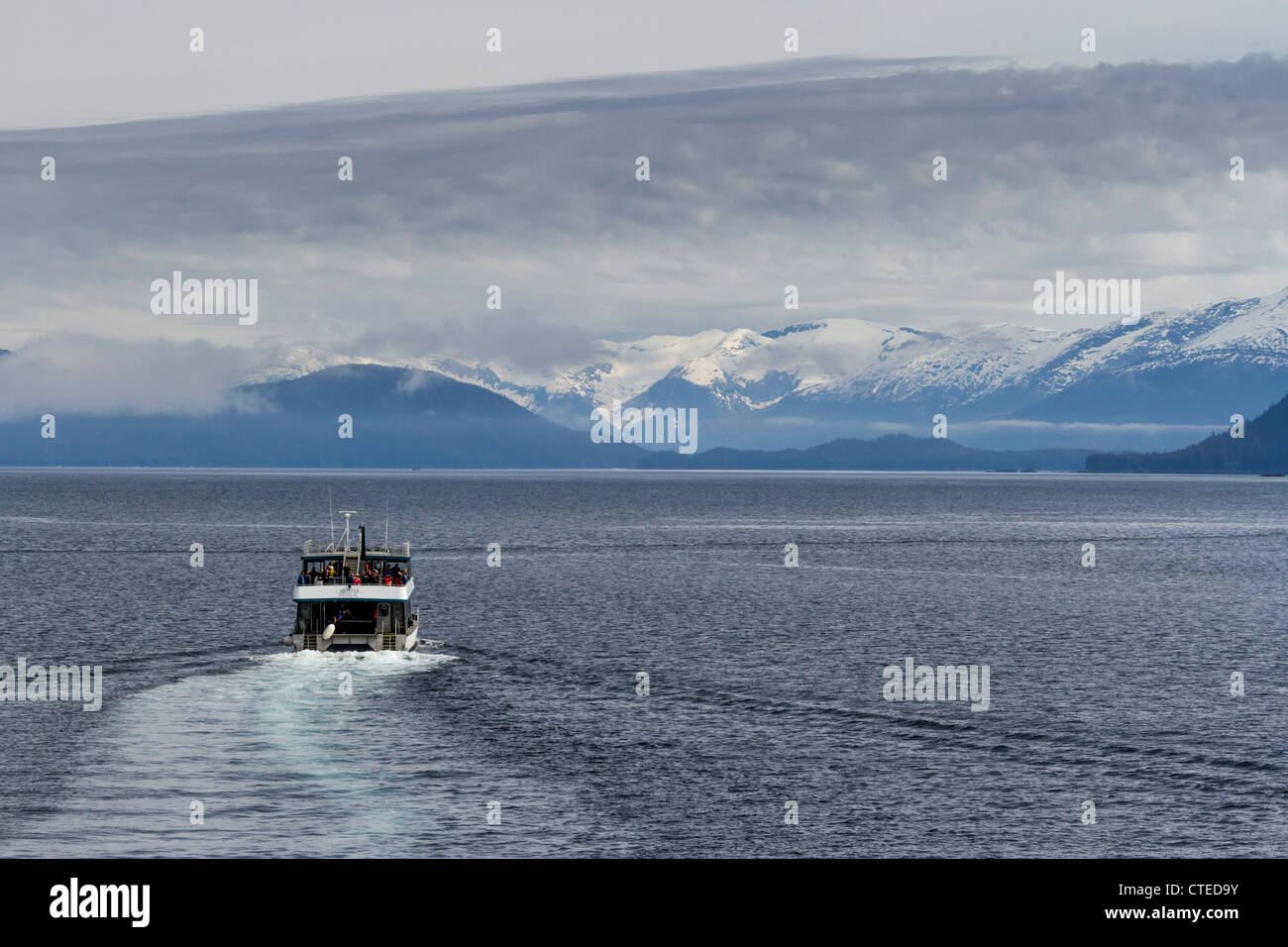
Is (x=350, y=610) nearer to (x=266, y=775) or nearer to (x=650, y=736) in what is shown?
(x=650, y=736)

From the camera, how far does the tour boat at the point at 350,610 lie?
98.7 m

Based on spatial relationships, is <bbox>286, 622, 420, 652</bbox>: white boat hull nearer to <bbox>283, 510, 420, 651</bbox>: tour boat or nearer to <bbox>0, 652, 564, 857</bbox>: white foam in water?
<bbox>283, 510, 420, 651</bbox>: tour boat

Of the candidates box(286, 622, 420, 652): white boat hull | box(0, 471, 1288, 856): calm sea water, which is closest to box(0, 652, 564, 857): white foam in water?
box(0, 471, 1288, 856): calm sea water

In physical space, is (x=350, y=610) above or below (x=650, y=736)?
above

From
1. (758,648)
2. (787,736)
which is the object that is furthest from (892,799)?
(758,648)

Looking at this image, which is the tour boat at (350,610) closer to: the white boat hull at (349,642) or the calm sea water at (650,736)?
the white boat hull at (349,642)

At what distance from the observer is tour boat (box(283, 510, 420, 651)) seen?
9869 centimetres

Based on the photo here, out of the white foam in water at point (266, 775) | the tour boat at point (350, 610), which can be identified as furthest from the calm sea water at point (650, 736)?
the tour boat at point (350, 610)

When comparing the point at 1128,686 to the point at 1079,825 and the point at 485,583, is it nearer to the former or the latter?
the point at 1079,825

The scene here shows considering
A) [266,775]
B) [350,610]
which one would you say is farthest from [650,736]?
[350,610]

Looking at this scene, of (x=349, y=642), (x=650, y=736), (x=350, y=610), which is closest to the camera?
(x=650, y=736)

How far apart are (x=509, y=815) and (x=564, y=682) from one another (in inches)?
1319

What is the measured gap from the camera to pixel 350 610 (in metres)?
101

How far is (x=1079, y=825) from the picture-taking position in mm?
55344
